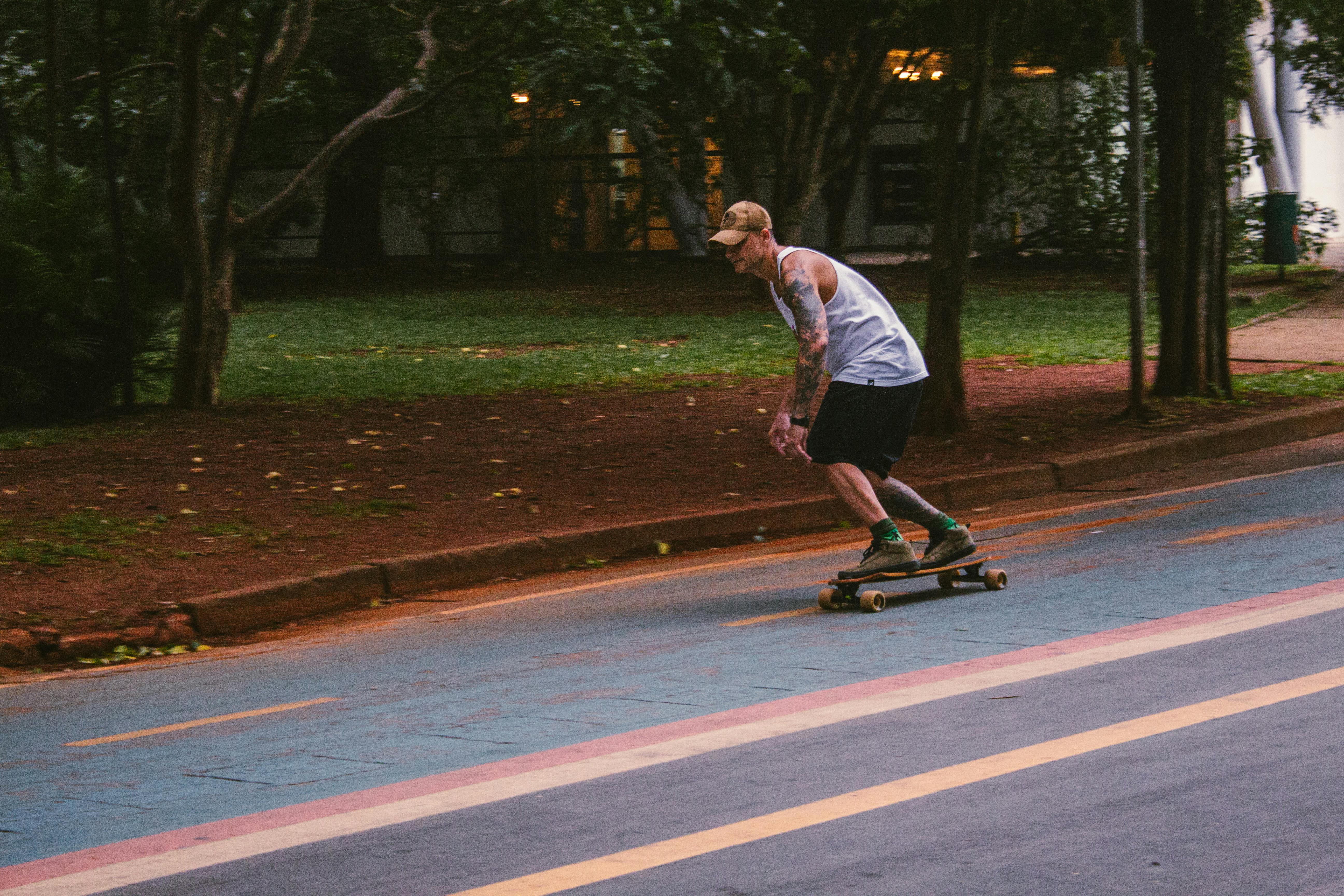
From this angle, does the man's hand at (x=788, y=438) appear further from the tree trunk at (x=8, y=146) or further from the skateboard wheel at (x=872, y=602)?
the tree trunk at (x=8, y=146)

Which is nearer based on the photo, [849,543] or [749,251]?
[749,251]

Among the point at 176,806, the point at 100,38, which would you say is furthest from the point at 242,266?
the point at 176,806

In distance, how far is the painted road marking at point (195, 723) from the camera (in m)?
5.28

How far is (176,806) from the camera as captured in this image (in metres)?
4.39

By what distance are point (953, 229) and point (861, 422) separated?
5.77 metres

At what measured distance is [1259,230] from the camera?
29.5m

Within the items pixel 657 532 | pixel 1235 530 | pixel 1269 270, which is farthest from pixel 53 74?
pixel 1269 270

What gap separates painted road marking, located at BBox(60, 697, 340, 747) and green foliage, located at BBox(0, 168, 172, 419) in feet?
26.5

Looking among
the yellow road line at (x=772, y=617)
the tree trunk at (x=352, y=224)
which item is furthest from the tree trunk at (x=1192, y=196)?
the tree trunk at (x=352, y=224)

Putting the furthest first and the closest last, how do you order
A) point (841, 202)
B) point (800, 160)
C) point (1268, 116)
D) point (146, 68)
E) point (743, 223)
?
point (1268, 116) → point (841, 202) → point (800, 160) → point (146, 68) → point (743, 223)

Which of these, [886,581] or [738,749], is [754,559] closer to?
[886,581]

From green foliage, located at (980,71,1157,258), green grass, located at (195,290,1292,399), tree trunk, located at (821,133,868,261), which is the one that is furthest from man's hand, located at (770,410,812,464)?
green foliage, located at (980,71,1157,258)

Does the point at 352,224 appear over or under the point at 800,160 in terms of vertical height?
under

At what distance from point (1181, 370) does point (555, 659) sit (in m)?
9.35
